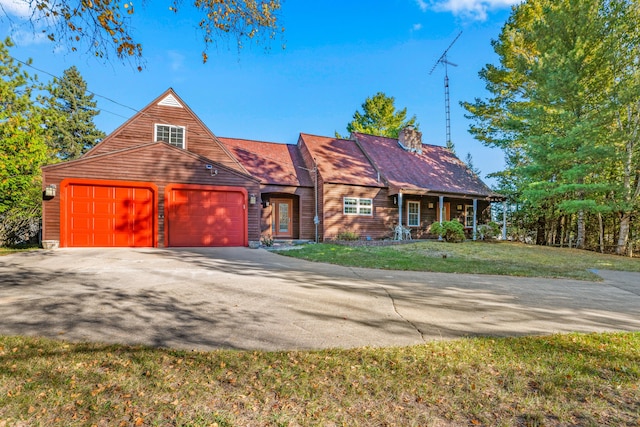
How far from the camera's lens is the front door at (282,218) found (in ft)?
55.9

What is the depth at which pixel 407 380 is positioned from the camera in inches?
99.3

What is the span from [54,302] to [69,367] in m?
2.48

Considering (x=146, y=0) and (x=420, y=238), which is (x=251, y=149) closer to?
(x=420, y=238)

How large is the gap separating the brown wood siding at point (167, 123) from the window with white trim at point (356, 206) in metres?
5.85

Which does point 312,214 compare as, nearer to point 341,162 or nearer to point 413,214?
point 341,162

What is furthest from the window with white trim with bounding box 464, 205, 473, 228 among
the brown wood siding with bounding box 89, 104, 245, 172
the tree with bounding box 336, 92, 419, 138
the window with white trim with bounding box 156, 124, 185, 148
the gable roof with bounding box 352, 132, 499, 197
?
the window with white trim with bounding box 156, 124, 185, 148

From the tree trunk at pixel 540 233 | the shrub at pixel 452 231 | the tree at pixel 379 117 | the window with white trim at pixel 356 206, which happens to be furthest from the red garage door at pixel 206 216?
the tree at pixel 379 117

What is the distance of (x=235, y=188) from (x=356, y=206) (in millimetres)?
7060

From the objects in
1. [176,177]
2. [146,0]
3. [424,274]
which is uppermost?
[146,0]

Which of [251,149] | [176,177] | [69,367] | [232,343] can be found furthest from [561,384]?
[251,149]

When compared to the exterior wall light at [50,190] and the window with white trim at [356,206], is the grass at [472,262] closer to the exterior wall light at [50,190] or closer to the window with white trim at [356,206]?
the window with white trim at [356,206]

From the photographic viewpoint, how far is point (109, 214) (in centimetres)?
1149

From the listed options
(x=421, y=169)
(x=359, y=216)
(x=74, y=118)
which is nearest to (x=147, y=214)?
(x=359, y=216)

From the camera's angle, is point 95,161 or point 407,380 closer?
point 407,380
